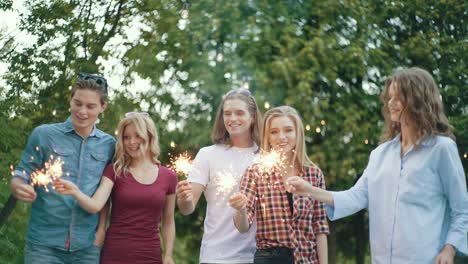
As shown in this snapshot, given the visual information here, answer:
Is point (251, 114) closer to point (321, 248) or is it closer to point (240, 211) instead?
point (240, 211)

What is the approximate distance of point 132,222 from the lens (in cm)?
556

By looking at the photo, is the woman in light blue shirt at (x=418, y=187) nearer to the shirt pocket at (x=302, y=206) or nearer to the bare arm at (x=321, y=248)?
the shirt pocket at (x=302, y=206)

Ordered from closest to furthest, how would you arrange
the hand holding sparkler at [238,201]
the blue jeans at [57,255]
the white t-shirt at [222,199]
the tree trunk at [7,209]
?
the hand holding sparkler at [238,201], the blue jeans at [57,255], the white t-shirt at [222,199], the tree trunk at [7,209]

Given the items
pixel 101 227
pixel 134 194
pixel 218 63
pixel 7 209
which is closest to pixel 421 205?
pixel 134 194

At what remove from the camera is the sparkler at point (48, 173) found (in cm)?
510

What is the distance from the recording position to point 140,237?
18.3ft

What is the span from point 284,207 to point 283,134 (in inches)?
20.4

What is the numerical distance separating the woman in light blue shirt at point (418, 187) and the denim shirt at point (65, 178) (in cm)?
146

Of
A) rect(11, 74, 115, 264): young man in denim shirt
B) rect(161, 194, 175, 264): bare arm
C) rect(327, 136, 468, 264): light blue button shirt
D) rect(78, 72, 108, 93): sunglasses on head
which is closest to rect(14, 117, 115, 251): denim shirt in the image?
rect(11, 74, 115, 264): young man in denim shirt

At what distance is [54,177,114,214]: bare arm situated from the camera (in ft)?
16.4

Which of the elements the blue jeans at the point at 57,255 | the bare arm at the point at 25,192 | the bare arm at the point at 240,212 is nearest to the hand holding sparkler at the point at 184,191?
the bare arm at the point at 240,212

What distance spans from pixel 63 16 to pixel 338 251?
8.68m

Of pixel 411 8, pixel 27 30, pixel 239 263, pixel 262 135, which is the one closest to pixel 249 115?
pixel 262 135

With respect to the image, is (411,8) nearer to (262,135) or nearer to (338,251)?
(338,251)
